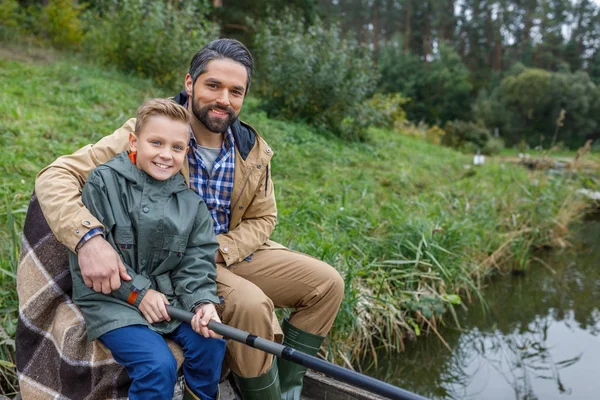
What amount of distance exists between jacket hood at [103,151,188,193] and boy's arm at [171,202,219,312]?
0.12 meters

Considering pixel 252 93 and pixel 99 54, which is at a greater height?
pixel 99 54

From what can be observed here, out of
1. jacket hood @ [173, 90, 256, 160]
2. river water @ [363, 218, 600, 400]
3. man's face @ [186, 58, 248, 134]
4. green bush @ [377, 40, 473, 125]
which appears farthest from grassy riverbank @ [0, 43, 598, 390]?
green bush @ [377, 40, 473, 125]

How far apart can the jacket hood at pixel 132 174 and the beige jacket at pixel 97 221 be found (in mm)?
145

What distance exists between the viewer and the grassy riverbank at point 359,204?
3.69m

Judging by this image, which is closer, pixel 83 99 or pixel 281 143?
pixel 83 99

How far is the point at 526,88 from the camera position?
75.7 feet

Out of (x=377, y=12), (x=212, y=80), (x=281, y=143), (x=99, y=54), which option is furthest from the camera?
(x=377, y=12)

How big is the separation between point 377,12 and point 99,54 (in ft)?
90.2

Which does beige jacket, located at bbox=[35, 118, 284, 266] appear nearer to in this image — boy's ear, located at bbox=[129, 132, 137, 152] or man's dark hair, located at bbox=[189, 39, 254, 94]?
boy's ear, located at bbox=[129, 132, 137, 152]

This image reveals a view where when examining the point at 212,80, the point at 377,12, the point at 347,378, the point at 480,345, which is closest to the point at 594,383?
the point at 480,345

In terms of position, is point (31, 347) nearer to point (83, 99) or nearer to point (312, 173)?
point (312, 173)

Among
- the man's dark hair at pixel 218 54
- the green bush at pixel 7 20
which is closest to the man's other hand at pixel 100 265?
the man's dark hair at pixel 218 54

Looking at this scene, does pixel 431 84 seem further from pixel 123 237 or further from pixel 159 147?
pixel 123 237

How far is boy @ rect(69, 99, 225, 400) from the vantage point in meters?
1.73
